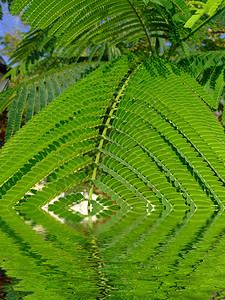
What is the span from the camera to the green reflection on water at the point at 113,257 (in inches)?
10.2

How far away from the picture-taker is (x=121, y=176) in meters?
0.92

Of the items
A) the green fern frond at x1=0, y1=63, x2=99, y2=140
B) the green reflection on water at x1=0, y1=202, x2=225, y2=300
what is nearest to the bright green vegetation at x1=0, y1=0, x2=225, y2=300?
the green reflection on water at x1=0, y1=202, x2=225, y2=300

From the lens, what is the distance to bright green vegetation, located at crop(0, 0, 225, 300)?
315mm

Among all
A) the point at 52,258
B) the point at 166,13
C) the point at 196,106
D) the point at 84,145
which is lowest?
the point at 52,258

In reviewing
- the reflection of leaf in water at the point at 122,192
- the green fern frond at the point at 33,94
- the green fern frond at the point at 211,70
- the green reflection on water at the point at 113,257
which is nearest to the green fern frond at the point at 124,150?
the reflection of leaf in water at the point at 122,192

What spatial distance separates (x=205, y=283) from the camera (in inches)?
10.7

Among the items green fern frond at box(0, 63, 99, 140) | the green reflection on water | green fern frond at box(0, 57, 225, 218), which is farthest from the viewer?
green fern frond at box(0, 63, 99, 140)

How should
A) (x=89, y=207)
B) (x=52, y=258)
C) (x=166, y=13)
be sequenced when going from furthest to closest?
(x=166, y=13), (x=89, y=207), (x=52, y=258)

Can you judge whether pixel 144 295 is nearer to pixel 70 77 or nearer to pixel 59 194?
pixel 59 194

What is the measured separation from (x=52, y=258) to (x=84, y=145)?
1.99 ft

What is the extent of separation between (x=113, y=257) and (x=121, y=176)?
0.53m

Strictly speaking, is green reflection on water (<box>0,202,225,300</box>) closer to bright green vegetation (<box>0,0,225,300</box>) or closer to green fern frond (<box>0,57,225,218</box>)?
bright green vegetation (<box>0,0,225,300</box>)

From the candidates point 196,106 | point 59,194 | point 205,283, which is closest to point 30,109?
point 196,106

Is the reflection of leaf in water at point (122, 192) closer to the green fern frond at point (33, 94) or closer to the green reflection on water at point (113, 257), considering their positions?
the green reflection on water at point (113, 257)
